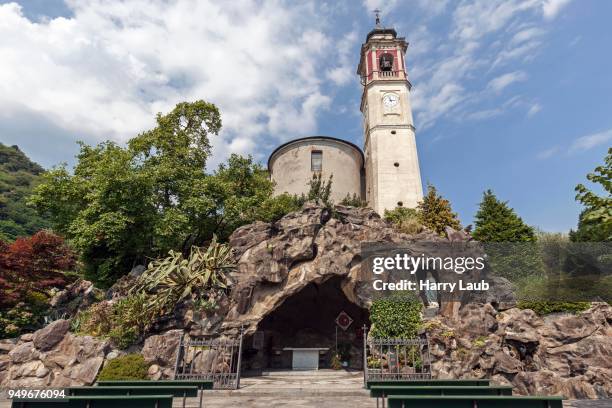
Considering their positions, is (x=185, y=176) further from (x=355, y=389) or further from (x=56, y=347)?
(x=355, y=389)

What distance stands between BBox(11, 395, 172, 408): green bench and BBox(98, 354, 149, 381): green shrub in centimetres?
672

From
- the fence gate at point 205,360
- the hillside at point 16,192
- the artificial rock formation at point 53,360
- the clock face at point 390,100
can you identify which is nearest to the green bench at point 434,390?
the fence gate at point 205,360

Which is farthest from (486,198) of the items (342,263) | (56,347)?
(56,347)

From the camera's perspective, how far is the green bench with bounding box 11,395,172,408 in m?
5.06

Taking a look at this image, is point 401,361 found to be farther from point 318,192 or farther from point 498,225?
point 318,192

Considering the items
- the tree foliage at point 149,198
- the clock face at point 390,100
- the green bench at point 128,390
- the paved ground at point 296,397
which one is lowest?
the paved ground at point 296,397

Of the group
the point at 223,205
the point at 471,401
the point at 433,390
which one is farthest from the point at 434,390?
the point at 223,205

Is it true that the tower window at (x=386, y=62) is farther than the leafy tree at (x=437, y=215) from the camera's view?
Yes

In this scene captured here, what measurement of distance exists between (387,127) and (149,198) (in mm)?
22501

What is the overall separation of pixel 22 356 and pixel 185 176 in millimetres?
11128

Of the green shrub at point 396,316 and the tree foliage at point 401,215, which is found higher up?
the tree foliage at point 401,215

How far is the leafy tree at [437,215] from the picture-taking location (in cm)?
2267

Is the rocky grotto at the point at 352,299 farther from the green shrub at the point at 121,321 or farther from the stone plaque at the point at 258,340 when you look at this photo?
the stone plaque at the point at 258,340

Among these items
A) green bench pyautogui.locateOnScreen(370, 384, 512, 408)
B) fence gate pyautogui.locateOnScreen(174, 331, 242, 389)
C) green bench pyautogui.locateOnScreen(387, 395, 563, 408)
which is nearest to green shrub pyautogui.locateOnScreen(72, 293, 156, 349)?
fence gate pyautogui.locateOnScreen(174, 331, 242, 389)
